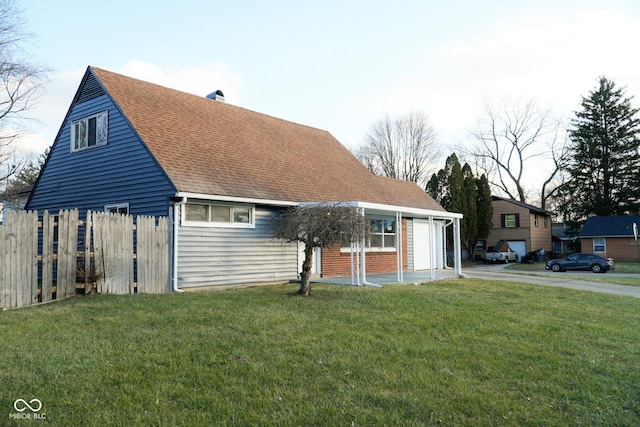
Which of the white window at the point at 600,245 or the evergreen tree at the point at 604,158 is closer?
the white window at the point at 600,245

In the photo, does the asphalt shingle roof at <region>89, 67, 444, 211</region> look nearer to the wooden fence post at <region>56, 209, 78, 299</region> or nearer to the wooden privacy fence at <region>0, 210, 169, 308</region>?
the wooden privacy fence at <region>0, 210, 169, 308</region>

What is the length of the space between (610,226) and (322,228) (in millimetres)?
32920

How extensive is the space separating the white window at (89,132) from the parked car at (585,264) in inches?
969

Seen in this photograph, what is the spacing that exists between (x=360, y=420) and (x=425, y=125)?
134 ft

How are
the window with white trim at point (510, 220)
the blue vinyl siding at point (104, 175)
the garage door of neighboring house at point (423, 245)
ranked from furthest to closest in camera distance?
the window with white trim at point (510, 220)
the garage door of neighboring house at point (423, 245)
the blue vinyl siding at point (104, 175)

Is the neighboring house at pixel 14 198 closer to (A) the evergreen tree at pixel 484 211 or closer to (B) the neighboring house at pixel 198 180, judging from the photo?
(B) the neighboring house at pixel 198 180

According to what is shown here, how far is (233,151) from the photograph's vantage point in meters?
14.7

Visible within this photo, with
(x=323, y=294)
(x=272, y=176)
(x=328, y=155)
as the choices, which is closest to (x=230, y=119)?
(x=272, y=176)

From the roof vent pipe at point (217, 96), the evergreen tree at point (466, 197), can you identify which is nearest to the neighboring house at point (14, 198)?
the roof vent pipe at point (217, 96)

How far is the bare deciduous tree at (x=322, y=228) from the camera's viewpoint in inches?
405

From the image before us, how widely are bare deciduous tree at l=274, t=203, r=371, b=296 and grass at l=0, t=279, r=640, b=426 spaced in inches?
59.3

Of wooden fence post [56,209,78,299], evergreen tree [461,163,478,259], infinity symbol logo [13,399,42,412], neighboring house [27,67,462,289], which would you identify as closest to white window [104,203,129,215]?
neighboring house [27,67,462,289]

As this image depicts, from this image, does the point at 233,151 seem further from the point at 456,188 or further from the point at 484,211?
the point at 484,211

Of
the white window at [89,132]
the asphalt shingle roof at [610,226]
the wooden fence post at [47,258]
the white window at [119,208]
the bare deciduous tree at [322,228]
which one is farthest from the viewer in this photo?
the asphalt shingle roof at [610,226]
